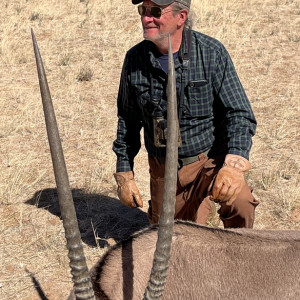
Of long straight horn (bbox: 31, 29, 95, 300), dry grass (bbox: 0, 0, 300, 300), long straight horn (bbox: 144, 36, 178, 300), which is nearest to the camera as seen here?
long straight horn (bbox: 31, 29, 95, 300)

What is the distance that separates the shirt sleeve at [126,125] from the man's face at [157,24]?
465 mm

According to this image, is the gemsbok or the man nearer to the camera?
the gemsbok

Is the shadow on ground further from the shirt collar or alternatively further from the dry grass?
the shirt collar

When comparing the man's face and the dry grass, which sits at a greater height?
the man's face

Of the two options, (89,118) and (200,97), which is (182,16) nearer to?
(200,97)

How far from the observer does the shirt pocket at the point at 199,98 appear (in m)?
3.66

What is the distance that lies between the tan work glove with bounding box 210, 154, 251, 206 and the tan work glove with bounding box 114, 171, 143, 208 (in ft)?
2.36

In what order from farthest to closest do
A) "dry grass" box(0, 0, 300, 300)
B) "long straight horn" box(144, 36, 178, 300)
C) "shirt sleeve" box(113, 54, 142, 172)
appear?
"dry grass" box(0, 0, 300, 300) → "shirt sleeve" box(113, 54, 142, 172) → "long straight horn" box(144, 36, 178, 300)

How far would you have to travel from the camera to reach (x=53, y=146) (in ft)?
6.29

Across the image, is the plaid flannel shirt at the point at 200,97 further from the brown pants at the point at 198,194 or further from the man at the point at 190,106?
the brown pants at the point at 198,194

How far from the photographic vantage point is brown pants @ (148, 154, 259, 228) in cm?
365

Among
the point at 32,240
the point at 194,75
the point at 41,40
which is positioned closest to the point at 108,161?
the point at 32,240

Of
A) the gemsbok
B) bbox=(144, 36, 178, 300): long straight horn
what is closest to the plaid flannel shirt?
the gemsbok

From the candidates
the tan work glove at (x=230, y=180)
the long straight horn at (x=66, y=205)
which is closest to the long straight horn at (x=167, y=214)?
the long straight horn at (x=66, y=205)
